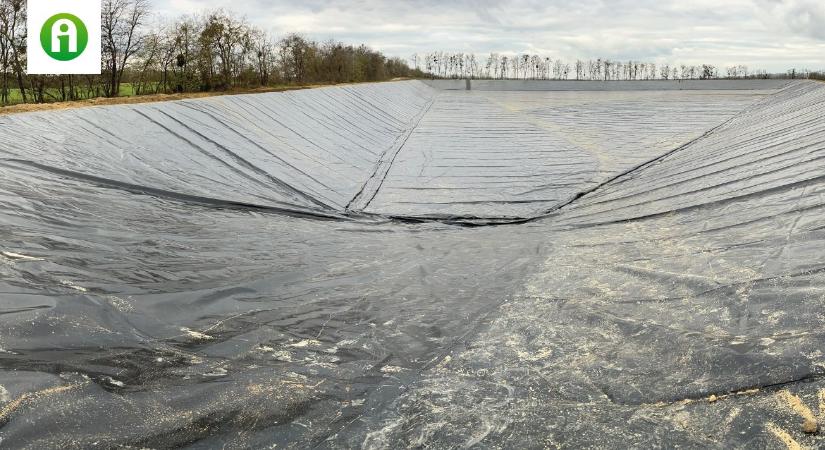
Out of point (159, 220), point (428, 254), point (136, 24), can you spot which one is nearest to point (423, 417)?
point (428, 254)

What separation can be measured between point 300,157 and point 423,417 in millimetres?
6524

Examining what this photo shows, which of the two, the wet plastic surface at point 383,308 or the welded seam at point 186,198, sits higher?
the welded seam at point 186,198

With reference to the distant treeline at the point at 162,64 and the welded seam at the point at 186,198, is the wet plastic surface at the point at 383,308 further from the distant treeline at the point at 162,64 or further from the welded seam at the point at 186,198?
the distant treeline at the point at 162,64

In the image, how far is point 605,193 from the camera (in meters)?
7.46

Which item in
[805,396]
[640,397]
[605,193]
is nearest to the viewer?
[805,396]

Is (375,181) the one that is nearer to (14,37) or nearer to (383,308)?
(383,308)

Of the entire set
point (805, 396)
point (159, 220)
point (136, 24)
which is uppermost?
point (136, 24)

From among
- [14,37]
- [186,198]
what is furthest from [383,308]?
[14,37]

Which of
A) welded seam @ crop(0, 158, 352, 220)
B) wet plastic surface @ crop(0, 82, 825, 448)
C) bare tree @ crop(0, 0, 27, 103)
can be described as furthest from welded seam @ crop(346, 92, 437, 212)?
bare tree @ crop(0, 0, 27, 103)

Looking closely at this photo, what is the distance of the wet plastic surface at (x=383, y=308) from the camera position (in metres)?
2.32

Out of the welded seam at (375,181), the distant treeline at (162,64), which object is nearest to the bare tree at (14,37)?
the distant treeline at (162,64)

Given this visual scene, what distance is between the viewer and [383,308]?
12.3 feet

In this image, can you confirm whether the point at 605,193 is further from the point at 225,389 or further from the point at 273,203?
the point at 225,389

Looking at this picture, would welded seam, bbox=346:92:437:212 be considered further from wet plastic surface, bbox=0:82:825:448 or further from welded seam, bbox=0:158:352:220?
welded seam, bbox=0:158:352:220
